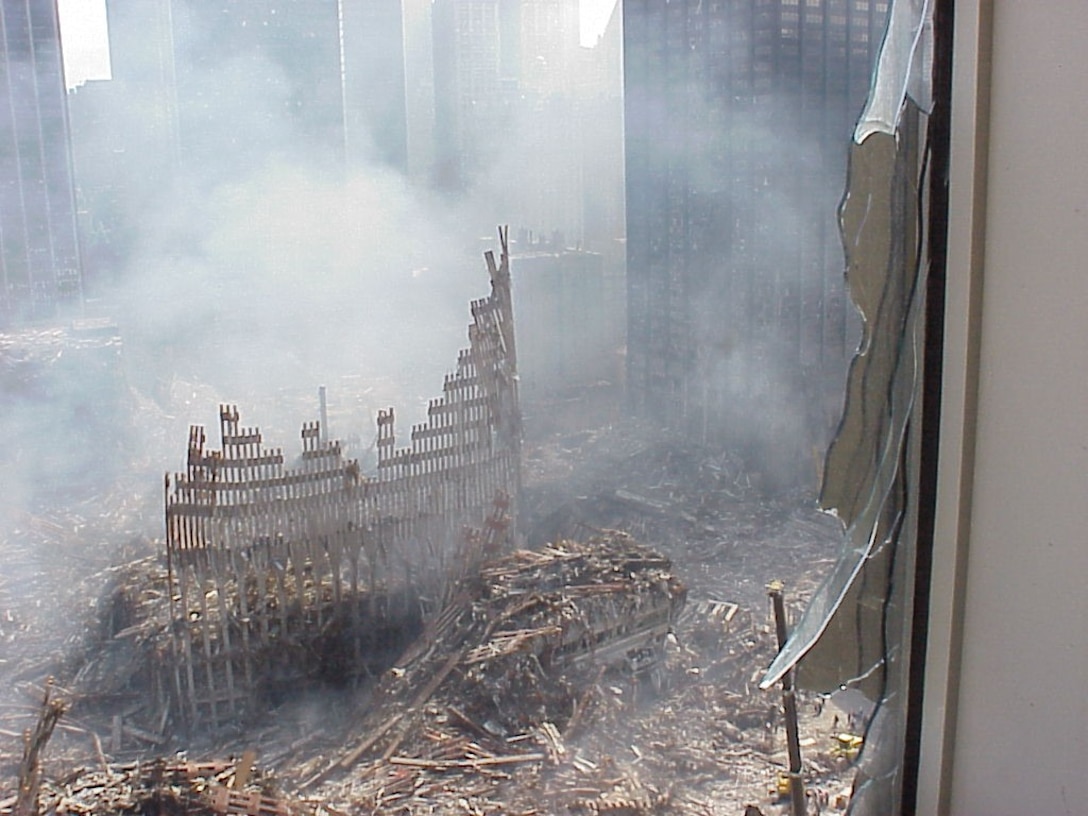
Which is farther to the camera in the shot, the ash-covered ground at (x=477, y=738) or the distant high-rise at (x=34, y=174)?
the distant high-rise at (x=34, y=174)

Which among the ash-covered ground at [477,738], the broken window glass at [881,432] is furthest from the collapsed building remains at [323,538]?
the broken window glass at [881,432]

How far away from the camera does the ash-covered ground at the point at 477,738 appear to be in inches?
131

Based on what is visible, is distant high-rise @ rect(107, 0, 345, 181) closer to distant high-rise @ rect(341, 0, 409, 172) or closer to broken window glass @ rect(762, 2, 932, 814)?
distant high-rise @ rect(341, 0, 409, 172)

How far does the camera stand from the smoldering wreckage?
342 centimetres

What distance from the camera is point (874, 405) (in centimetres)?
66

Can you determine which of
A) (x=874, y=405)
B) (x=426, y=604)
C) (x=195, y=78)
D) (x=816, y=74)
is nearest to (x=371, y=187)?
(x=195, y=78)

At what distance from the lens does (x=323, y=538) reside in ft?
14.5

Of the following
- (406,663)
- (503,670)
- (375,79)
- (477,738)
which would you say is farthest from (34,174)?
(477,738)

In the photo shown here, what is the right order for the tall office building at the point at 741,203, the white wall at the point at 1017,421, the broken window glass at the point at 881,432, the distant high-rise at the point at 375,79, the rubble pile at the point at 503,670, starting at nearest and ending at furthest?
1. the white wall at the point at 1017,421
2. the broken window glass at the point at 881,432
3. the rubble pile at the point at 503,670
4. the tall office building at the point at 741,203
5. the distant high-rise at the point at 375,79

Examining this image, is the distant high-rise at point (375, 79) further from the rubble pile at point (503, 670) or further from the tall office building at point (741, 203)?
the rubble pile at point (503, 670)

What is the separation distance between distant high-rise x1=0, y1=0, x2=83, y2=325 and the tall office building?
4749 millimetres

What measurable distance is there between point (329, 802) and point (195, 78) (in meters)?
10.6

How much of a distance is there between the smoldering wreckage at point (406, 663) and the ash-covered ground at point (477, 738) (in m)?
0.01

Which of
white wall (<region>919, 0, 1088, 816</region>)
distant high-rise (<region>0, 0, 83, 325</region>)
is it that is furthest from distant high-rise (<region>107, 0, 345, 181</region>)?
white wall (<region>919, 0, 1088, 816</region>)
